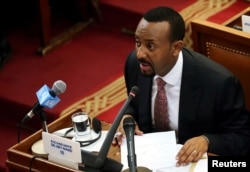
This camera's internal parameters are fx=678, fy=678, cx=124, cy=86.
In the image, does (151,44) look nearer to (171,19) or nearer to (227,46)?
(171,19)

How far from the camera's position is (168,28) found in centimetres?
200

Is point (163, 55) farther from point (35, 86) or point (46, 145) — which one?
point (35, 86)

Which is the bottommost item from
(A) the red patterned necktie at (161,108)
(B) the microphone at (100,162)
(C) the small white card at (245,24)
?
(A) the red patterned necktie at (161,108)

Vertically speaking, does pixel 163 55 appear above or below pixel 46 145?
above

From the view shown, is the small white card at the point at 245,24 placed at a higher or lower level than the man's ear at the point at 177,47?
lower

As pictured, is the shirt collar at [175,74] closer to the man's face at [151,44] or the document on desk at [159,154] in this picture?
the man's face at [151,44]

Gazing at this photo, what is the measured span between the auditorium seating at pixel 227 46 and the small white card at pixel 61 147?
81 cm

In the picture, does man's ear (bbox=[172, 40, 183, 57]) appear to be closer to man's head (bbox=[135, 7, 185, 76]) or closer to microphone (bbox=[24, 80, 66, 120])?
man's head (bbox=[135, 7, 185, 76])

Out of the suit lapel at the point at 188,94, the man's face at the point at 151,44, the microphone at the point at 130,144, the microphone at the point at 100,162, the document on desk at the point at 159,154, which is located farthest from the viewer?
the suit lapel at the point at 188,94

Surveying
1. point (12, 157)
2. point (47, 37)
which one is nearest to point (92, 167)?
point (12, 157)

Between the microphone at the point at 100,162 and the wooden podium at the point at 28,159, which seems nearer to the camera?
the microphone at the point at 100,162

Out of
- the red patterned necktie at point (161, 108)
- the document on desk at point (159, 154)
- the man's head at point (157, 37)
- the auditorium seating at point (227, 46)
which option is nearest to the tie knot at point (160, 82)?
the red patterned necktie at point (161, 108)

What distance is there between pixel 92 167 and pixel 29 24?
225 cm

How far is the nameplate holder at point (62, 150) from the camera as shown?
1.81 m
